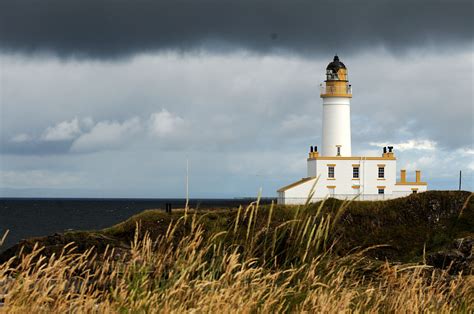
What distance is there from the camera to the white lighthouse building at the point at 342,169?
185 feet

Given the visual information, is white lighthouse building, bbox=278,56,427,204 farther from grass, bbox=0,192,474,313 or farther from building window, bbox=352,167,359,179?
grass, bbox=0,192,474,313

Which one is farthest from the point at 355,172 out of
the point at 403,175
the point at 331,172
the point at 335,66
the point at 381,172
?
the point at 335,66

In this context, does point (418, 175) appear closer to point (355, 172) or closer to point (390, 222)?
point (355, 172)

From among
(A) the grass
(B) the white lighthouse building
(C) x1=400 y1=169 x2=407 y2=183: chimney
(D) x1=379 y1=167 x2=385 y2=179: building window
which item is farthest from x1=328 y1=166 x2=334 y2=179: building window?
(A) the grass

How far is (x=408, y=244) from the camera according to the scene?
117ft

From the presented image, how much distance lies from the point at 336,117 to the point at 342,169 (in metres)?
4.65

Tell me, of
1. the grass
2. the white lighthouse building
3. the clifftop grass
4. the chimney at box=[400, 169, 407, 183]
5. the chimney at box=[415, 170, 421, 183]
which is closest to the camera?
the grass

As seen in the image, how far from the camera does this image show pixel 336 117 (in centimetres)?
5916

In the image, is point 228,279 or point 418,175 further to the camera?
point 418,175

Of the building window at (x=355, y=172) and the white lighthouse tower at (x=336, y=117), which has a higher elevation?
the white lighthouse tower at (x=336, y=117)

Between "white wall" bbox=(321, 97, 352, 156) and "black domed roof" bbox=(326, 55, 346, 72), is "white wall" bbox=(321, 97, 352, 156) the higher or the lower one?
the lower one

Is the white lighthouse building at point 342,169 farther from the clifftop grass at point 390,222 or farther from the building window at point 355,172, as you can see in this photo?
the clifftop grass at point 390,222

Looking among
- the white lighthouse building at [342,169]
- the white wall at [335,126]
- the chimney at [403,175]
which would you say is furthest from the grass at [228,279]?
the chimney at [403,175]

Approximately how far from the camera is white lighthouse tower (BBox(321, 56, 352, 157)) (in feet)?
193
